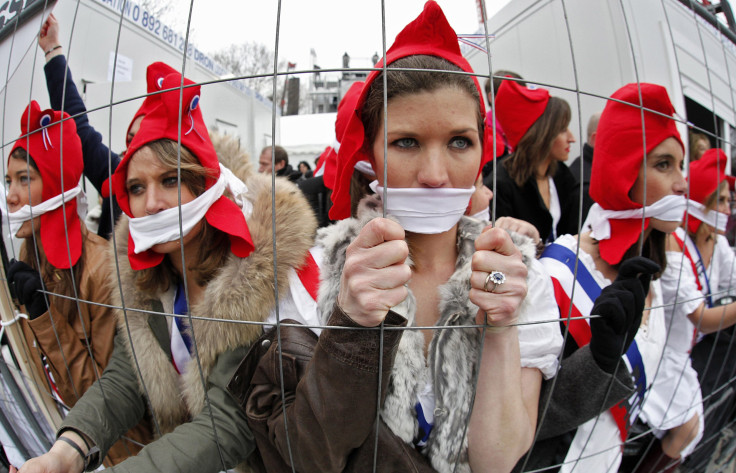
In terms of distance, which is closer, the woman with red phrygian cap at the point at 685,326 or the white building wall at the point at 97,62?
the white building wall at the point at 97,62

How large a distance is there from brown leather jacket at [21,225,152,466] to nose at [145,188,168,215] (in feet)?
1.86

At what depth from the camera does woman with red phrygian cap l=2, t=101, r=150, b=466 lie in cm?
151

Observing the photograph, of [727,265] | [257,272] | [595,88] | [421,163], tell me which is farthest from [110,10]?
[727,265]

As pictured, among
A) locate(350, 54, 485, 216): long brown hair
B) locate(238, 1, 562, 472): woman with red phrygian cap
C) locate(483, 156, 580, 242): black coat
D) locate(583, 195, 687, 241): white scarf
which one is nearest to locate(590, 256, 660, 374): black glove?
locate(238, 1, 562, 472): woman with red phrygian cap

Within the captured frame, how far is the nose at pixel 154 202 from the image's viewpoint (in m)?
1.26

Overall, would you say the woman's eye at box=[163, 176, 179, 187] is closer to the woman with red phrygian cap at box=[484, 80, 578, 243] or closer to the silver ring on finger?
the silver ring on finger

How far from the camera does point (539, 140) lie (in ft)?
7.72

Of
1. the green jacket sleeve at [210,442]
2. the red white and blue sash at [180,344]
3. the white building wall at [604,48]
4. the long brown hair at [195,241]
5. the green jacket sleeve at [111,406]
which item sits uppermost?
the white building wall at [604,48]

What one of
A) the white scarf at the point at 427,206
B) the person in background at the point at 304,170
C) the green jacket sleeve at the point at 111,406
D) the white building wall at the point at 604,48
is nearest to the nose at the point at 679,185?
the white scarf at the point at 427,206

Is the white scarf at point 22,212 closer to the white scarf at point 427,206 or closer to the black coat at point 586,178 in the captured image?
the white scarf at point 427,206

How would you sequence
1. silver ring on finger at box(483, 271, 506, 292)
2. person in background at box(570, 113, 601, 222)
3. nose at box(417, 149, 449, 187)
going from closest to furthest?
silver ring on finger at box(483, 271, 506, 292) → nose at box(417, 149, 449, 187) → person in background at box(570, 113, 601, 222)

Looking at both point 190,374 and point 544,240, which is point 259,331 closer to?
point 190,374

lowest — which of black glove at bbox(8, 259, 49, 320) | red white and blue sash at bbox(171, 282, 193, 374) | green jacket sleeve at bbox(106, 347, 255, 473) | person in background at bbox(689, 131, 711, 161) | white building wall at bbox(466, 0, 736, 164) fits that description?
green jacket sleeve at bbox(106, 347, 255, 473)

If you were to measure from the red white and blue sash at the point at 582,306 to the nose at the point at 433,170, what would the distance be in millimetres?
739
